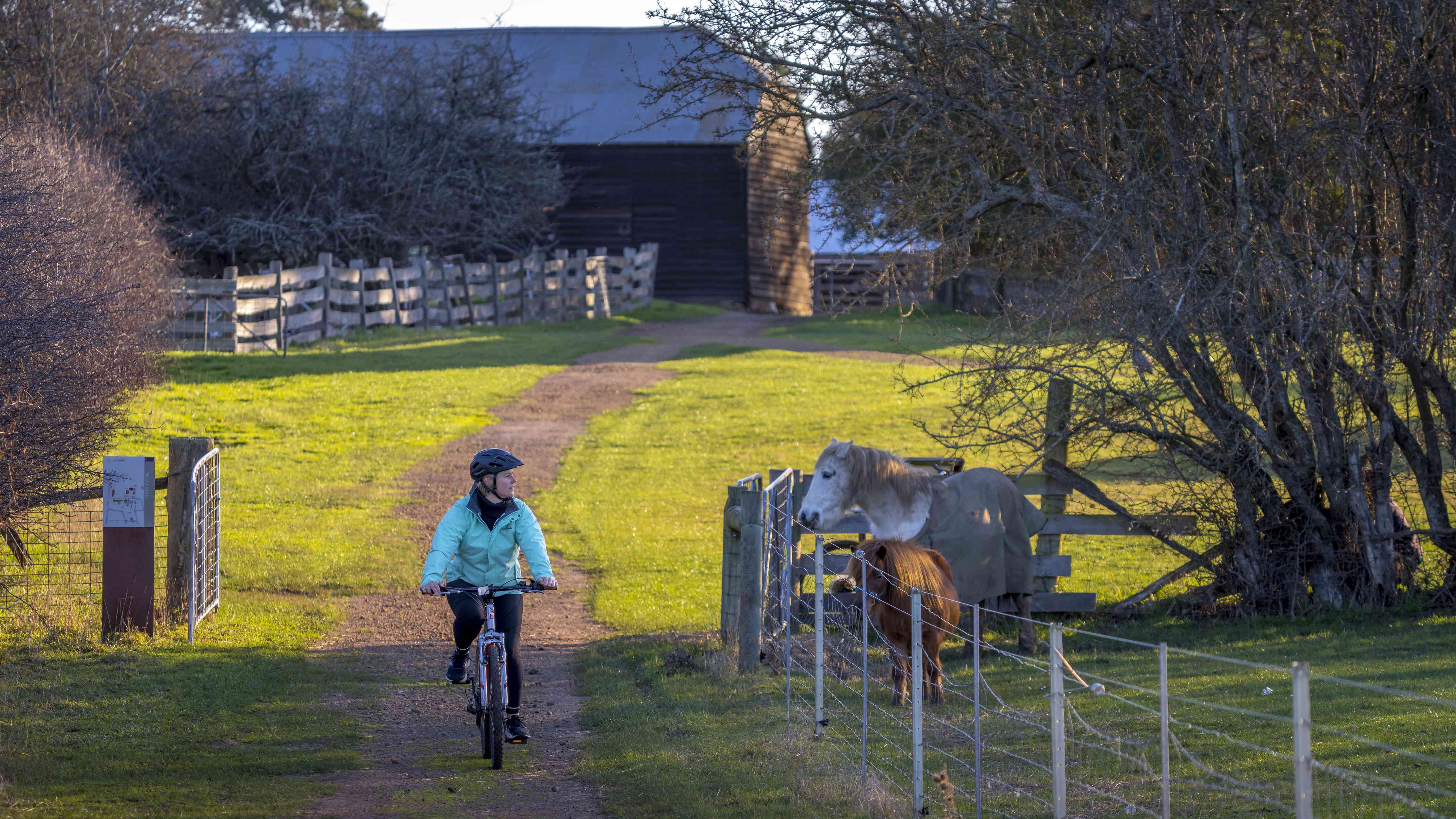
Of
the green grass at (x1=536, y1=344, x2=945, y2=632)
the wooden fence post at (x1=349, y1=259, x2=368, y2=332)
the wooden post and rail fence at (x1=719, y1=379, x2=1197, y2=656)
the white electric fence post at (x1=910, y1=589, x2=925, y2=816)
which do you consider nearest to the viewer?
the white electric fence post at (x1=910, y1=589, x2=925, y2=816)

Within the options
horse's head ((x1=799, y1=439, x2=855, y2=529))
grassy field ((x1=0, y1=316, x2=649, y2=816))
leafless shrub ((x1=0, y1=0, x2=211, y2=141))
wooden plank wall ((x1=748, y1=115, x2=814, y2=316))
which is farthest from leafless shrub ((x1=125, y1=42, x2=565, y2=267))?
horse's head ((x1=799, y1=439, x2=855, y2=529))

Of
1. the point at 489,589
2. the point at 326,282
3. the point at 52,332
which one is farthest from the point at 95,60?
the point at 489,589

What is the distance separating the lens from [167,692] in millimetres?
8547

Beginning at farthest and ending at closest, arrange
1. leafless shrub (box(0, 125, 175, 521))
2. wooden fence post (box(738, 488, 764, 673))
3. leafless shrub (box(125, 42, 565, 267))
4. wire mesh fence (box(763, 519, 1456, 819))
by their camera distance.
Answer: leafless shrub (box(125, 42, 565, 267)), wooden fence post (box(738, 488, 764, 673)), leafless shrub (box(0, 125, 175, 521)), wire mesh fence (box(763, 519, 1456, 819))

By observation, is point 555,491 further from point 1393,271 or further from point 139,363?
point 1393,271

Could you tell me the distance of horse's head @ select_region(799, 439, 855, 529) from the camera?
999 cm

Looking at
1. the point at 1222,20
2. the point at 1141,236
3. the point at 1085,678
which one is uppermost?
the point at 1222,20

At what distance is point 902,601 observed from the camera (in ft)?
27.3

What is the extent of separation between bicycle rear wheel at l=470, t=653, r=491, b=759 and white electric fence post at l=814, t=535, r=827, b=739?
1.77 meters

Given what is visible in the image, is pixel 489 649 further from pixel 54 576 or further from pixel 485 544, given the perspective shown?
pixel 54 576

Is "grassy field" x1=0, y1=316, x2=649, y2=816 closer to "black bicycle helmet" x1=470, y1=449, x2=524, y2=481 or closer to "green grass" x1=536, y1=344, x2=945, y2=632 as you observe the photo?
"black bicycle helmet" x1=470, y1=449, x2=524, y2=481

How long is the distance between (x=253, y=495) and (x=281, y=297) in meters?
12.2

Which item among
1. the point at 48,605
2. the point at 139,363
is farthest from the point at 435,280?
the point at 48,605

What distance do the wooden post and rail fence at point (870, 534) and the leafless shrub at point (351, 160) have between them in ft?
70.8
